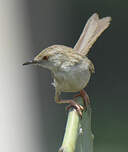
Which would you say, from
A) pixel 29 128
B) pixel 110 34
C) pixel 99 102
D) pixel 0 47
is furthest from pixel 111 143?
pixel 0 47

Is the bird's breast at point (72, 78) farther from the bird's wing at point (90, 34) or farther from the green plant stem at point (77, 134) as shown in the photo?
the bird's wing at point (90, 34)

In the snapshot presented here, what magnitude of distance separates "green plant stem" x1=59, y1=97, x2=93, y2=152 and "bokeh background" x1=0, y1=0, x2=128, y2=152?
2.62 meters

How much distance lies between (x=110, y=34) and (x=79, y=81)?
3488 millimetres

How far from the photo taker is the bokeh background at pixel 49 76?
4496 mm

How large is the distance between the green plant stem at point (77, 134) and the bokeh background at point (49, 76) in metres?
2.62

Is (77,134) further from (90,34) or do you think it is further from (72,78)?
(90,34)

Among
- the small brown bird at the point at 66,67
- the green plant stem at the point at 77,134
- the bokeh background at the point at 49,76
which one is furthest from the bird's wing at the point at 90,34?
the bokeh background at the point at 49,76

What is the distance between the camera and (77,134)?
1354mm

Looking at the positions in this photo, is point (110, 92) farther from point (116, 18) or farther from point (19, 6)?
point (19, 6)

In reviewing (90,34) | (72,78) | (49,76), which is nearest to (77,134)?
(72,78)

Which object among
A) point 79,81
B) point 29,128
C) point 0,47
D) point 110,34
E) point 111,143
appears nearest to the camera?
point 79,81

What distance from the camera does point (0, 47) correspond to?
4.45 meters

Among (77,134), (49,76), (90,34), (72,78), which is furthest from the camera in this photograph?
(49,76)

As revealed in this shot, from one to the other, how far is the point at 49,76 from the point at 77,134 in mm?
3708
